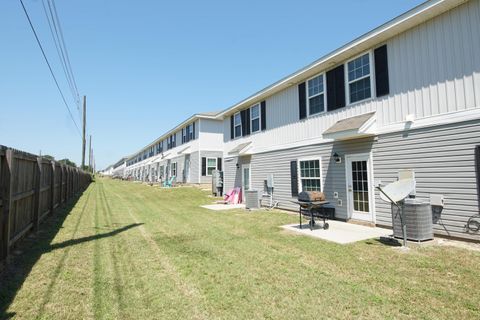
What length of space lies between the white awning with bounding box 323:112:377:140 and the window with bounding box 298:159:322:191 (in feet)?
6.03

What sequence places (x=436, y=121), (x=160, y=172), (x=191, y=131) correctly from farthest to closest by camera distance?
(x=160, y=172)
(x=191, y=131)
(x=436, y=121)

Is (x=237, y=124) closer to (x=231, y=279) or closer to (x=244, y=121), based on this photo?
(x=244, y=121)

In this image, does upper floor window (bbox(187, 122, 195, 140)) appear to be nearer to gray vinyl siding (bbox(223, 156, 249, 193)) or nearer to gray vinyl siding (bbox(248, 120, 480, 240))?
gray vinyl siding (bbox(223, 156, 249, 193))

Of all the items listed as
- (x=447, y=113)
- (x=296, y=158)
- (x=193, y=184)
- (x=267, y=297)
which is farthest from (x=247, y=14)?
(x=193, y=184)

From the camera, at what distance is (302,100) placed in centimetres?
1106

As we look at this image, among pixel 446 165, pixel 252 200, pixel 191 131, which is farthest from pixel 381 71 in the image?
pixel 191 131

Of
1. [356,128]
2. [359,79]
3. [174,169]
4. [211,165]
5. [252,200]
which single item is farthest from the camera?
[174,169]

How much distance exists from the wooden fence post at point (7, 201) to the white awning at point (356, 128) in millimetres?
7811

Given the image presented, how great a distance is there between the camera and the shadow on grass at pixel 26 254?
3469 mm

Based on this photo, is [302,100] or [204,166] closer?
[302,100]

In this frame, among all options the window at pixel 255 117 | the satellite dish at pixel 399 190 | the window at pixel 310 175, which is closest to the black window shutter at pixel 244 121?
the window at pixel 255 117

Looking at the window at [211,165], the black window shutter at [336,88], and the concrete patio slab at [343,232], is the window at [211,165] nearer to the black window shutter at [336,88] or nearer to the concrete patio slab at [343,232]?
the black window shutter at [336,88]

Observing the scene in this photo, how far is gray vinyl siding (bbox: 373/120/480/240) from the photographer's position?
600cm

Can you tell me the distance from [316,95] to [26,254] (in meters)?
9.57
